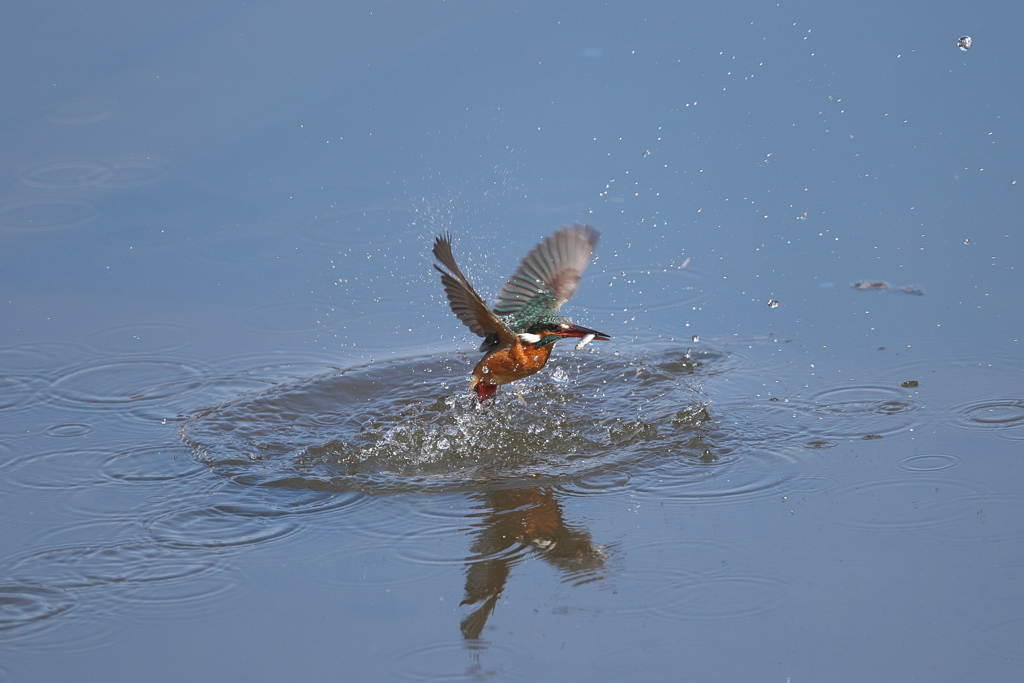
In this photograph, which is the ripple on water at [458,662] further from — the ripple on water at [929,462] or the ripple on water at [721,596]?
the ripple on water at [929,462]

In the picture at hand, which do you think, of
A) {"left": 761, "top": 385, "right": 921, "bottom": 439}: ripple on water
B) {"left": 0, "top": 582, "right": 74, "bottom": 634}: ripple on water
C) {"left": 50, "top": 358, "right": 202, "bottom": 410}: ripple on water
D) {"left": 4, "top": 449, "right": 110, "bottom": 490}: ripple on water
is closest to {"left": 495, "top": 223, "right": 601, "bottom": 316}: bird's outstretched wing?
{"left": 761, "top": 385, "right": 921, "bottom": 439}: ripple on water

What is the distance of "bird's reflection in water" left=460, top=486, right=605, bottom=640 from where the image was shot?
358 centimetres

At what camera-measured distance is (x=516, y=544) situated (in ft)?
13.0

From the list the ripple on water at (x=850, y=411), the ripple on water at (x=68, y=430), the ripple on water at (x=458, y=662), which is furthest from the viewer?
the ripple on water at (x=68, y=430)

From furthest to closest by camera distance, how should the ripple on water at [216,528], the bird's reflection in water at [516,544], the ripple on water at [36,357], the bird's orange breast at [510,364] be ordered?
the ripple on water at [36,357], the bird's orange breast at [510,364], the ripple on water at [216,528], the bird's reflection in water at [516,544]

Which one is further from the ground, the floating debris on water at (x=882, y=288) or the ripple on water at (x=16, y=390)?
the ripple on water at (x=16, y=390)

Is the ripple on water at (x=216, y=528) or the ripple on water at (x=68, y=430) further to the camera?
the ripple on water at (x=68, y=430)

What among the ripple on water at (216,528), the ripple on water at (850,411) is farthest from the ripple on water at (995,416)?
the ripple on water at (216,528)

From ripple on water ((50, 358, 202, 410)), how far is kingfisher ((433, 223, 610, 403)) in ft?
4.64

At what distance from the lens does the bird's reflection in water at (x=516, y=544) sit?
3.58 meters

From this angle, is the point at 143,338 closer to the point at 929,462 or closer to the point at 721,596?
the point at 721,596

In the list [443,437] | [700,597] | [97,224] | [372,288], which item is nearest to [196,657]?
[700,597]

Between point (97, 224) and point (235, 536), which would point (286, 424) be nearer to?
point (235, 536)

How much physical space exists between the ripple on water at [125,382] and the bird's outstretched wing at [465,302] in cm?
144
